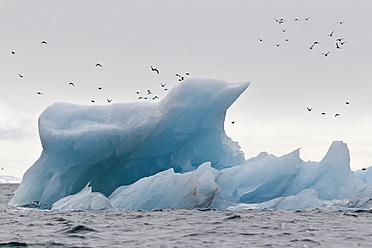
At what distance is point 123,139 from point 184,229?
778cm

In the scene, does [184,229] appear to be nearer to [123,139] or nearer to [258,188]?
[123,139]

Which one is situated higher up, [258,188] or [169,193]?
[258,188]

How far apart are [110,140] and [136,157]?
1564mm

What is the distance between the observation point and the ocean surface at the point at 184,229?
1013 centimetres

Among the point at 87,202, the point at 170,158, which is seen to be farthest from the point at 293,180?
the point at 87,202

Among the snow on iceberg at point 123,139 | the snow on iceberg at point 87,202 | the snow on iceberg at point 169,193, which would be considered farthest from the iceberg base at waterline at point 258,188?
the snow on iceberg at point 123,139

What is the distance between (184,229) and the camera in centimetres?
1195

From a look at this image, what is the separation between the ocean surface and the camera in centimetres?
1013

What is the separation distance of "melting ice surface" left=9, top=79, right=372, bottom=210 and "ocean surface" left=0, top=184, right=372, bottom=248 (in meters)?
2.42

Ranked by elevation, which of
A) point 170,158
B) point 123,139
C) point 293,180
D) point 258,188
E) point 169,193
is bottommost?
point 169,193

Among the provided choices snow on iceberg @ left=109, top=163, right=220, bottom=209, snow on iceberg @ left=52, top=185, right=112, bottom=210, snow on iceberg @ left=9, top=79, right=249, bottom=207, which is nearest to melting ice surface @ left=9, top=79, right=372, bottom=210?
snow on iceberg @ left=9, top=79, right=249, bottom=207

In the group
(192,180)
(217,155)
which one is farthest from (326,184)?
(192,180)

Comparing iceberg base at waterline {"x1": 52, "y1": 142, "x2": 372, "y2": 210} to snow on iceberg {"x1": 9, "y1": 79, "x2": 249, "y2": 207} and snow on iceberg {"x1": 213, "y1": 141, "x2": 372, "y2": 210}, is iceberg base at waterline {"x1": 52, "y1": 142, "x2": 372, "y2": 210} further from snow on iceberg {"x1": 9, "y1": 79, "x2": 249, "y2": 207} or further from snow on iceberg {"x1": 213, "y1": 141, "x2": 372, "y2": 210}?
snow on iceberg {"x1": 9, "y1": 79, "x2": 249, "y2": 207}

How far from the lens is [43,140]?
19234 mm
